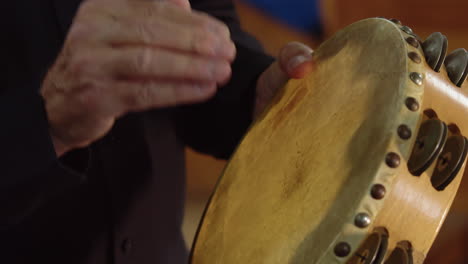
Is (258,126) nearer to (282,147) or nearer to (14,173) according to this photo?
(282,147)

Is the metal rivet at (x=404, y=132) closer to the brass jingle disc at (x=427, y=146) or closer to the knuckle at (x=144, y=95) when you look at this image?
the brass jingle disc at (x=427, y=146)

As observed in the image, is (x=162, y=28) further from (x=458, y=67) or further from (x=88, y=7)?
(x=458, y=67)

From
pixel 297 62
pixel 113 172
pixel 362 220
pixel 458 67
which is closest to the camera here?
pixel 362 220

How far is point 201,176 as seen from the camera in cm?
242

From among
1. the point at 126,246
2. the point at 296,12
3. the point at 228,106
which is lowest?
the point at 296,12

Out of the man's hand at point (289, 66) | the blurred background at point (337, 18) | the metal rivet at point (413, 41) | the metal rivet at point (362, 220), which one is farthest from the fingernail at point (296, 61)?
the blurred background at point (337, 18)

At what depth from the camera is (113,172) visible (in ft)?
2.68

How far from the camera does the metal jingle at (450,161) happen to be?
0.51 metres

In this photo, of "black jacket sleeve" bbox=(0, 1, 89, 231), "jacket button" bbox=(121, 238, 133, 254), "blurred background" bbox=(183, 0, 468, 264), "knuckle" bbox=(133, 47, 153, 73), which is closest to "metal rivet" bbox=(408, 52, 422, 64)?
"knuckle" bbox=(133, 47, 153, 73)

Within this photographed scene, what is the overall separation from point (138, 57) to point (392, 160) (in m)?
0.24

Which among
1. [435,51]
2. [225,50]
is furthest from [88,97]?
[435,51]

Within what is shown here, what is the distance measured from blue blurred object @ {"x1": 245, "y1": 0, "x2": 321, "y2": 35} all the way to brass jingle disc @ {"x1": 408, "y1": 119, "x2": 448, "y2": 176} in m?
1.71

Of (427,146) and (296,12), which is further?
(296,12)

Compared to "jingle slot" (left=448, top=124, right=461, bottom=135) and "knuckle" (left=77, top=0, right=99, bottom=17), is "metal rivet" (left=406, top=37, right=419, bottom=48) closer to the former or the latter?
"jingle slot" (left=448, top=124, right=461, bottom=135)
